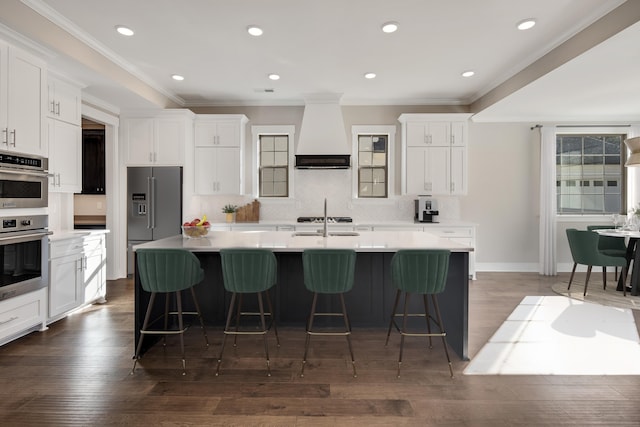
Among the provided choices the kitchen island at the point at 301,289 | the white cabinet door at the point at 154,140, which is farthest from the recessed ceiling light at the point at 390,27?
the white cabinet door at the point at 154,140

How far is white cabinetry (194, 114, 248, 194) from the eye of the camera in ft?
18.7

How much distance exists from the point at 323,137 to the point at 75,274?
383cm

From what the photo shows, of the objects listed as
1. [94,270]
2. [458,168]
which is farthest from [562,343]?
[94,270]

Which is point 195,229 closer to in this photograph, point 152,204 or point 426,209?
point 152,204

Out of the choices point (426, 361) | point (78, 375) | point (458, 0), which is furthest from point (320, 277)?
point (458, 0)

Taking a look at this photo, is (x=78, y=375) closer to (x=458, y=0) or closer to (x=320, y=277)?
(x=320, y=277)

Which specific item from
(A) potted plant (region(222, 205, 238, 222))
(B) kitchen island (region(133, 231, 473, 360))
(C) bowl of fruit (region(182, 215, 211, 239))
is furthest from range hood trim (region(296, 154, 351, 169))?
(C) bowl of fruit (region(182, 215, 211, 239))

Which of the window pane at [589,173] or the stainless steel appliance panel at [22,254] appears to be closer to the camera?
the stainless steel appliance panel at [22,254]

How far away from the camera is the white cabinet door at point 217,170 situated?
5.71 metres

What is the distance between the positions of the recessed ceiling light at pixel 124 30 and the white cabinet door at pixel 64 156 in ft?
4.14

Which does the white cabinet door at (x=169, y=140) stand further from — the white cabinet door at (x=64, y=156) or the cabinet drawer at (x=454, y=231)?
the cabinet drawer at (x=454, y=231)

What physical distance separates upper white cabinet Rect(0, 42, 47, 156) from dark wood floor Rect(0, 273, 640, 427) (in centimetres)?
186

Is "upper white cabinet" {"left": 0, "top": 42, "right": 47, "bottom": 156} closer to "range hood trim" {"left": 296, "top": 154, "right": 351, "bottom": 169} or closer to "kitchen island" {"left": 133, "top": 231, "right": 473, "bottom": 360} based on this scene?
"kitchen island" {"left": 133, "top": 231, "right": 473, "bottom": 360}

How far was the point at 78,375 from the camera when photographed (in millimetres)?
2541
